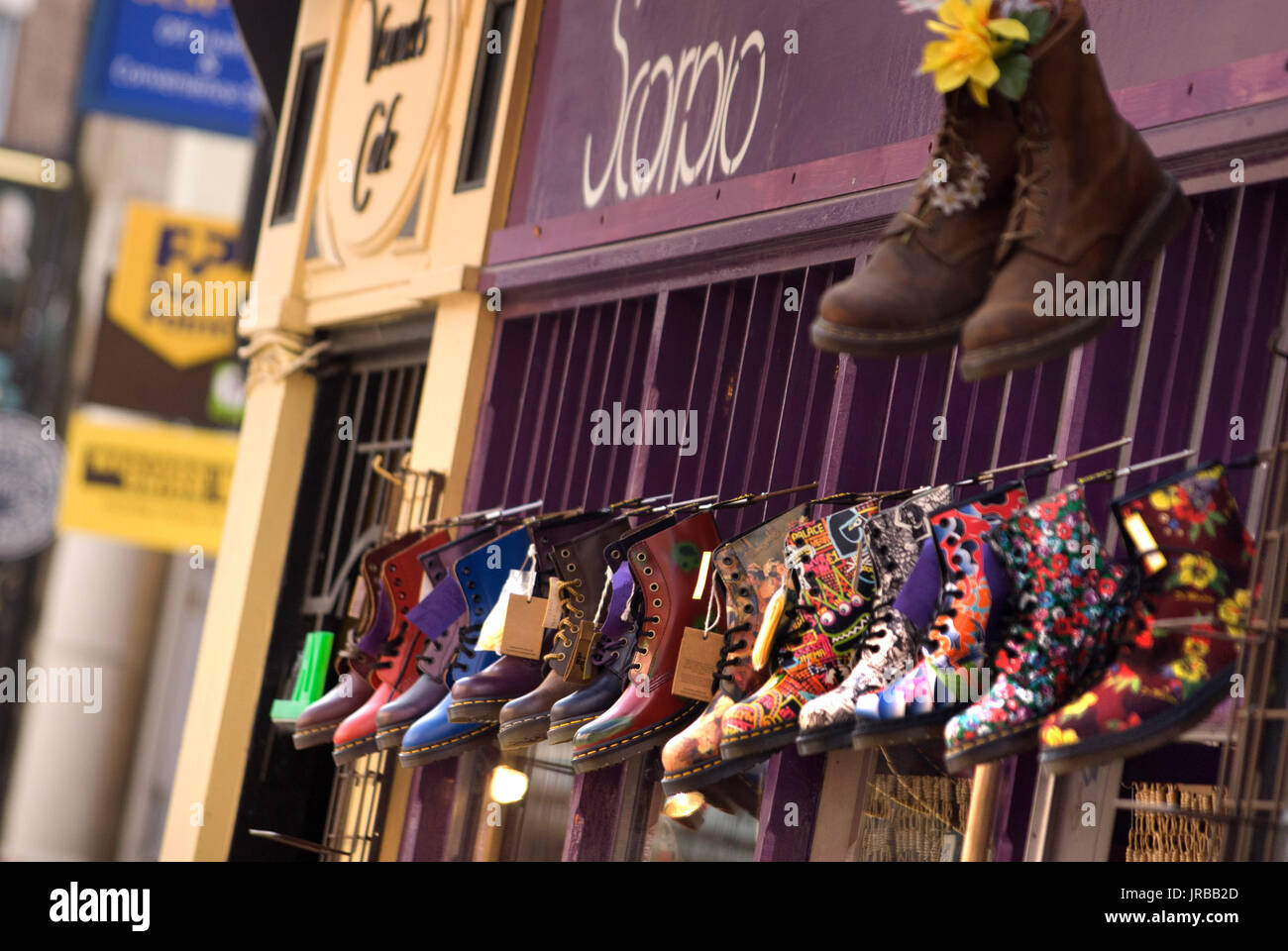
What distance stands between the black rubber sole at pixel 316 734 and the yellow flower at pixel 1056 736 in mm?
2866

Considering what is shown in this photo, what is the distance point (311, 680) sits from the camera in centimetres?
591

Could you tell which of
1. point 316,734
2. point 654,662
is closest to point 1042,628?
point 654,662

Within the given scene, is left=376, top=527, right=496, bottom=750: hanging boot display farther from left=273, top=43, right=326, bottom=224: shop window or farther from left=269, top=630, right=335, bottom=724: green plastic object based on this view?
left=273, top=43, right=326, bottom=224: shop window

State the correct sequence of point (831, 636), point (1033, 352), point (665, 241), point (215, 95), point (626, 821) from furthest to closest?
point (215, 95) < point (665, 241) < point (626, 821) < point (831, 636) < point (1033, 352)

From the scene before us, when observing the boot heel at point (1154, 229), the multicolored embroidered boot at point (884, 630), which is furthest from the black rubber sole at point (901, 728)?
the boot heel at point (1154, 229)

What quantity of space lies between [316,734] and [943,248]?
322 cm

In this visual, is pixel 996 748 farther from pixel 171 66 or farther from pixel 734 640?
pixel 171 66

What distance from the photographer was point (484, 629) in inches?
185

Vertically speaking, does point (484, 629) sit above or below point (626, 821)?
above

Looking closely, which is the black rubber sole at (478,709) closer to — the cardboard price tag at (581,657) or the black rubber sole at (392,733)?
the cardboard price tag at (581,657)

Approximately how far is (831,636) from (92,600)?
1136 centimetres
